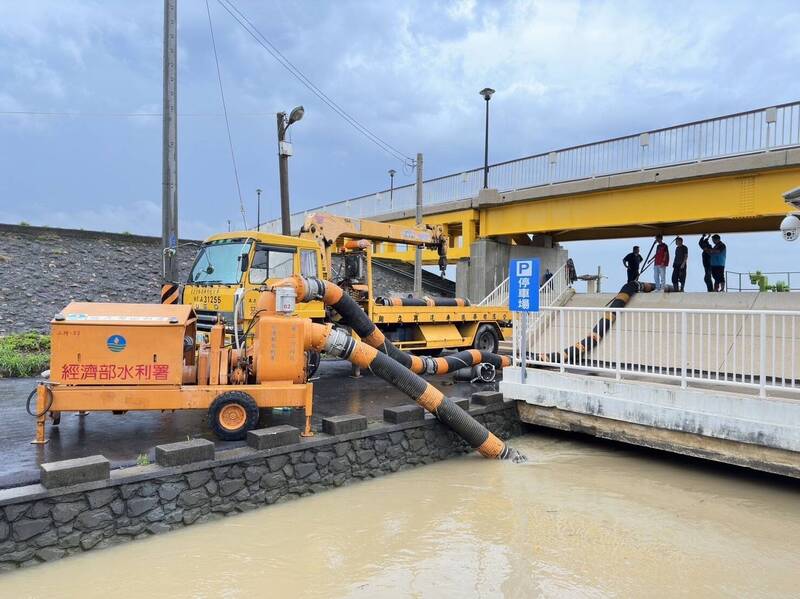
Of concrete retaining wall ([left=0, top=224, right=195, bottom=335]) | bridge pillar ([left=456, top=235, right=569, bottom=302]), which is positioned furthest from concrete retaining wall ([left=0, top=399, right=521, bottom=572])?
bridge pillar ([left=456, top=235, right=569, bottom=302])

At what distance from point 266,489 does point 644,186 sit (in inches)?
587

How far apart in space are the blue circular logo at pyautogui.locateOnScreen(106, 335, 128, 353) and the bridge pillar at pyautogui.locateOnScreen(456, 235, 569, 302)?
16.6 meters

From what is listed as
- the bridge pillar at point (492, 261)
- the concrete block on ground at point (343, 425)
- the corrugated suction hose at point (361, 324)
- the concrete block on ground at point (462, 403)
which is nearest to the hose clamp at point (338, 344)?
the concrete block on ground at point (343, 425)

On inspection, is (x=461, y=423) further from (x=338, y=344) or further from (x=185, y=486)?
(x=185, y=486)

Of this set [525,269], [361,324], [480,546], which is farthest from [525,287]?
[480,546]

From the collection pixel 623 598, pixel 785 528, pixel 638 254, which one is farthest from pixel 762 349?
pixel 638 254

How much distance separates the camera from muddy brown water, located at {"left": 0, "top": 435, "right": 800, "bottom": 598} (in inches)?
181

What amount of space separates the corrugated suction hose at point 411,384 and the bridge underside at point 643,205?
433 inches

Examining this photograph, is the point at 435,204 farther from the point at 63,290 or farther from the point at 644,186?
the point at 63,290

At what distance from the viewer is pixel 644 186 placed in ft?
54.9

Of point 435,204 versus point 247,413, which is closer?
point 247,413

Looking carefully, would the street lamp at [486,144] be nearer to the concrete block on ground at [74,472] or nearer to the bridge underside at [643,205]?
the bridge underside at [643,205]

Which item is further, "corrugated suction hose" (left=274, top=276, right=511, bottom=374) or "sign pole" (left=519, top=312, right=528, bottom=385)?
"sign pole" (left=519, top=312, right=528, bottom=385)

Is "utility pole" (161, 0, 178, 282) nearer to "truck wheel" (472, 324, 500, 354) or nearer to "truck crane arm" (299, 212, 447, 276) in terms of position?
"truck crane arm" (299, 212, 447, 276)
